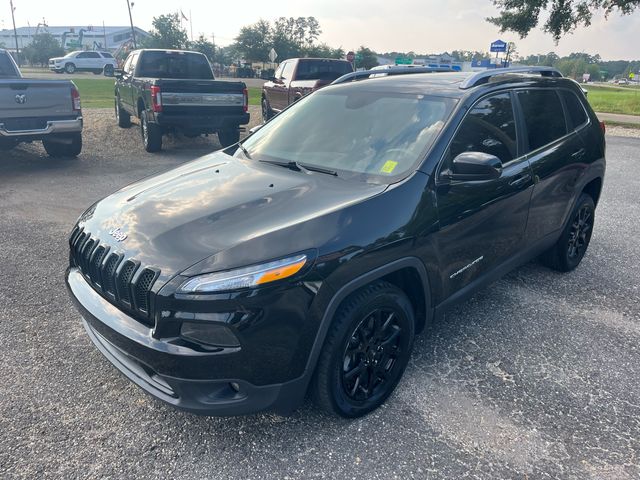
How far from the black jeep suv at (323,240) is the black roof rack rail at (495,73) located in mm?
21

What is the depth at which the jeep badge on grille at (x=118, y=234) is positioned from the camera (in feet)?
8.28

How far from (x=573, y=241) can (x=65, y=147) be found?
28.0 feet

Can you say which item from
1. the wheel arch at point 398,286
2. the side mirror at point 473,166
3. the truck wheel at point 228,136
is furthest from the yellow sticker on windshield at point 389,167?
the truck wheel at point 228,136

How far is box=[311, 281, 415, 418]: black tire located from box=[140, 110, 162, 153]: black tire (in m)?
7.98

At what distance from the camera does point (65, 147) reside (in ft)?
30.3

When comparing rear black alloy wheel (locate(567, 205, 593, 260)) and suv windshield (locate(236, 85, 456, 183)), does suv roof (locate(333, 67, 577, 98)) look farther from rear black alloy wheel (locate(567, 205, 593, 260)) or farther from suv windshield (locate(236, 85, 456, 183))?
rear black alloy wheel (locate(567, 205, 593, 260))

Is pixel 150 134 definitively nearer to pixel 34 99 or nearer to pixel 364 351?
pixel 34 99

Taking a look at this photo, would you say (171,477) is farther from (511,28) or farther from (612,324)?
(511,28)

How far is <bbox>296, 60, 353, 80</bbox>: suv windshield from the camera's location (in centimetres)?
1342

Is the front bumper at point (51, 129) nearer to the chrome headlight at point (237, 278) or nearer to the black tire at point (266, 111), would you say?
the black tire at point (266, 111)

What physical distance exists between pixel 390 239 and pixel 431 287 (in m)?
0.51

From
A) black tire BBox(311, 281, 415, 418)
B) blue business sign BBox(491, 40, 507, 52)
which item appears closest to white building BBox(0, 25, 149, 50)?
blue business sign BBox(491, 40, 507, 52)

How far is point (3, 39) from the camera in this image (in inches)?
4368

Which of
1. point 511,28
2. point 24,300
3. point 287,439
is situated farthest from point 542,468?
point 511,28
